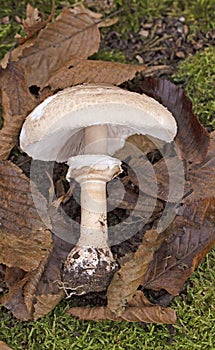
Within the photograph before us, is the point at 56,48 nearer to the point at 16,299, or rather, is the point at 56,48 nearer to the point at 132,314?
the point at 16,299

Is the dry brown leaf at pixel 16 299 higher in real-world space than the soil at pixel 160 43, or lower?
lower

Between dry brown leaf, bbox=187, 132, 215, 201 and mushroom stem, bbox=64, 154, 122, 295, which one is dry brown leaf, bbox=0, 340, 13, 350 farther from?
dry brown leaf, bbox=187, 132, 215, 201

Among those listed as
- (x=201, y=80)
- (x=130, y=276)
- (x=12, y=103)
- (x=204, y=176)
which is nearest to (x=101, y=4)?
(x=201, y=80)

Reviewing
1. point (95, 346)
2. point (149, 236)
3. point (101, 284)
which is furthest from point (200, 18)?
point (95, 346)

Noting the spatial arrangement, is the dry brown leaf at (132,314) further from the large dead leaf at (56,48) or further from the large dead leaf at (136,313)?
the large dead leaf at (56,48)

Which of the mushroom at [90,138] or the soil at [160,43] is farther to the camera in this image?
the soil at [160,43]

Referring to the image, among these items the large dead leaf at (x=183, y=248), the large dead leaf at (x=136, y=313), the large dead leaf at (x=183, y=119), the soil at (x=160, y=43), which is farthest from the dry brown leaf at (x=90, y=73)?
the large dead leaf at (x=136, y=313)

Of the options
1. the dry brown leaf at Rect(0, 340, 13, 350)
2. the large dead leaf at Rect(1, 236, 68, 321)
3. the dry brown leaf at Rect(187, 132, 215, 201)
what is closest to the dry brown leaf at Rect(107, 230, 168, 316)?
the large dead leaf at Rect(1, 236, 68, 321)

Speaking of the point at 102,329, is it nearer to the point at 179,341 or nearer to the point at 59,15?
the point at 179,341
